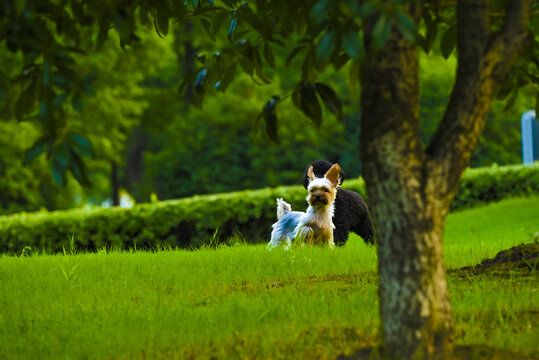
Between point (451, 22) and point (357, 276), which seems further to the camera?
point (357, 276)

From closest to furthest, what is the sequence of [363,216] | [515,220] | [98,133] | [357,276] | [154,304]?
[154,304] < [357,276] < [363,216] < [515,220] < [98,133]

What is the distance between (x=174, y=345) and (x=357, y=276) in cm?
234

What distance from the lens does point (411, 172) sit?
3.22 meters

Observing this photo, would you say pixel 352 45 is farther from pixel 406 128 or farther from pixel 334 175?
pixel 334 175

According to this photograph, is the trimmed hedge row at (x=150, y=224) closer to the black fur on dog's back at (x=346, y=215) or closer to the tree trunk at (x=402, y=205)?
the black fur on dog's back at (x=346, y=215)

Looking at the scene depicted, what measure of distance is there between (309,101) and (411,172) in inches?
25.3

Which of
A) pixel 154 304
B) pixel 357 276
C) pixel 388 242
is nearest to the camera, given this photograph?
pixel 388 242

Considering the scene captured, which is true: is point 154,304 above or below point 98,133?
below

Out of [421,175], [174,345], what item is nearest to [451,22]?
[421,175]

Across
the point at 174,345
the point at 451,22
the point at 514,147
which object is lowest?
the point at 174,345

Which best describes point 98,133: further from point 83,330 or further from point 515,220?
point 83,330

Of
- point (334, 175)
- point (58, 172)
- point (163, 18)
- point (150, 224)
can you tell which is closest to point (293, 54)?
point (163, 18)

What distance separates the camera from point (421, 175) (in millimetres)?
3270

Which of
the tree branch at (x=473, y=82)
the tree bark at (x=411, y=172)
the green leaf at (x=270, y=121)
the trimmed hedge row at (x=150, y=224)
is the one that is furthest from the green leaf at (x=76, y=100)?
the trimmed hedge row at (x=150, y=224)
